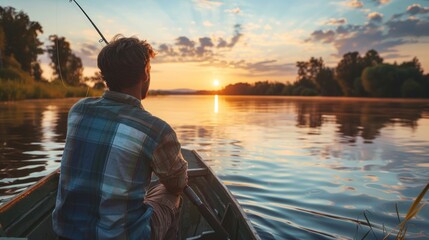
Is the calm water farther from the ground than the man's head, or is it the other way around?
the man's head

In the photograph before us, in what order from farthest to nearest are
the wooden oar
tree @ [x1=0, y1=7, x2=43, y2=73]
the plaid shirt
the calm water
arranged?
1. tree @ [x1=0, y1=7, x2=43, y2=73]
2. the calm water
3. the wooden oar
4. the plaid shirt

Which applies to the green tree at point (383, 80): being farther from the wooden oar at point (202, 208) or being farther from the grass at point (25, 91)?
the wooden oar at point (202, 208)

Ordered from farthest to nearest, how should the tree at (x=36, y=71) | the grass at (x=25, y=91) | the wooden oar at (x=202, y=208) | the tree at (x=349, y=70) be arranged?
the tree at (x=349, y=70)
the tree at (x=36, y=71)
the grass at (x=25, y=91)
the wooden oar at (x=202, y=208)

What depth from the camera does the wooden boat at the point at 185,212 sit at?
3.85m

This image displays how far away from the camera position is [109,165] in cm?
253

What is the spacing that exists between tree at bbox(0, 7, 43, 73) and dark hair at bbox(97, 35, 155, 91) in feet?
194

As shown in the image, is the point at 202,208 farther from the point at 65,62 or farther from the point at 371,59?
the point at 371,59

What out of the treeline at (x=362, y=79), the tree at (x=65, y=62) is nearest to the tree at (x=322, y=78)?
the treeline at (x=362, y=79)

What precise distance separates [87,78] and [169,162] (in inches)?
3275

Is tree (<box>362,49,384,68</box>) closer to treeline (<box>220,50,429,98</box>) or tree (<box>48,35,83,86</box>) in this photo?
treeline (<box>220,50,429,98</box>)

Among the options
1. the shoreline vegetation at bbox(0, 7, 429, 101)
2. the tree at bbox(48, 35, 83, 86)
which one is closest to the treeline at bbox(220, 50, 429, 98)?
the shoreline vegetation at bbox(0, 7, 429, 101)

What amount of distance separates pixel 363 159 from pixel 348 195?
13.9 ft

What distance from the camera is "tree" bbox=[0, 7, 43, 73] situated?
5541cm

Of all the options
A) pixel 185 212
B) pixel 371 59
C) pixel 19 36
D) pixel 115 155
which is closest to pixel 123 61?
pixel 115 155
